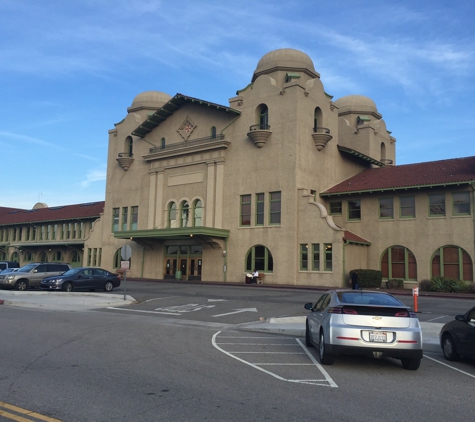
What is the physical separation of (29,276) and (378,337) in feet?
80.0

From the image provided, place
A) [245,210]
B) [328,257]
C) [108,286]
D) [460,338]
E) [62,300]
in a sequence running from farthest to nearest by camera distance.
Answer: [245,210] < [328,257] < [108,286] < [62,300] < [460,338]

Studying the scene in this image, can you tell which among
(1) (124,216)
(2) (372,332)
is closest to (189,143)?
(1) (124,216)

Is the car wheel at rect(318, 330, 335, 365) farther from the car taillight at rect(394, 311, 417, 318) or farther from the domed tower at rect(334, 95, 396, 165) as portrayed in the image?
the domed tower at rect(334, 95, 396, 165)

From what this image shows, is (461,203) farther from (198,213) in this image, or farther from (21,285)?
(21,285)

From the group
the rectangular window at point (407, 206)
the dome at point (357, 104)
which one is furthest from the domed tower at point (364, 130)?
the rectangular window at point (407, 206)

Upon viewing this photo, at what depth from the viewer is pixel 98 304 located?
867 inches

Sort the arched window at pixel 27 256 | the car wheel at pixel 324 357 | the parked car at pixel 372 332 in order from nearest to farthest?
the parked car at pixel 372 332
the car wheel at pixel 324 357
the arched window at pixel 27 256

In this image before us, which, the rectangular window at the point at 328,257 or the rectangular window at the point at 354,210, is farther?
the rectangular window at the point at 354,210

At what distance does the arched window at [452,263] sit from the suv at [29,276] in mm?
23507

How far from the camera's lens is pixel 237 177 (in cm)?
4019

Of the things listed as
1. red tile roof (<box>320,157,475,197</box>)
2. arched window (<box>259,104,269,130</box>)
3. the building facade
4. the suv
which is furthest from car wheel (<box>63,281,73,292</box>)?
the building facade

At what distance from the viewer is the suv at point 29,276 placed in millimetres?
27922

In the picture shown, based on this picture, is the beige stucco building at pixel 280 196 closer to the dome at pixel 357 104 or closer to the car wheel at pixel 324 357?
the dome at pixel 357 104

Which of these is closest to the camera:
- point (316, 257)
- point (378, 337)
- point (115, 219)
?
point (378, 337)
